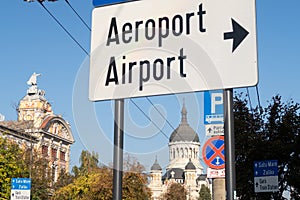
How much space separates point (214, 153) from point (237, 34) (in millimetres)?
8659

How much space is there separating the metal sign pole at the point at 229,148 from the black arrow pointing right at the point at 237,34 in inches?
13.5

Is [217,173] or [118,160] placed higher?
[217,173]

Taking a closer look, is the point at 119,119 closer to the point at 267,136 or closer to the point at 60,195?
the point at 267,136

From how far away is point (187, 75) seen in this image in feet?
12.3

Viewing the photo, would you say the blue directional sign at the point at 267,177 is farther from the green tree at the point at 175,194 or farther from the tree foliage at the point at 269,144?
the green tree at the point at 175,194

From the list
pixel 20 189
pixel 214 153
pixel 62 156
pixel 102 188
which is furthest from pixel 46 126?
pixel 214 153

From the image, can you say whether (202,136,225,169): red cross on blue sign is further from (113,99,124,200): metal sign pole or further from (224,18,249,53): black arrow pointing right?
(224,18,249,53): black arrow pointing right

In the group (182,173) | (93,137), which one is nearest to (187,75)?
(93,137)

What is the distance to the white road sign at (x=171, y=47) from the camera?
3.69 meters

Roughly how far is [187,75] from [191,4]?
0.54m

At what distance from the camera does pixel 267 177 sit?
1309 cm

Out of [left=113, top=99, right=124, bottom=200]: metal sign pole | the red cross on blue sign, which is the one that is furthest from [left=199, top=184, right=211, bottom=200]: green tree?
[left=113, top=99, right=124, bottom=200]: metal sign pole

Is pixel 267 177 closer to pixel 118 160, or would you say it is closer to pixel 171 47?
pixel 118 160

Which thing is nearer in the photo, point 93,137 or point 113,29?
point 93,137
